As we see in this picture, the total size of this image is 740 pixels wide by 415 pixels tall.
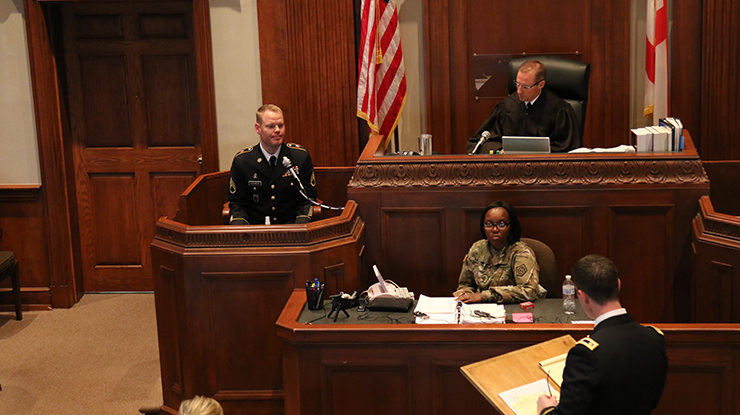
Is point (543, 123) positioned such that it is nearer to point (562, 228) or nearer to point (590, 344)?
point (562, 228)

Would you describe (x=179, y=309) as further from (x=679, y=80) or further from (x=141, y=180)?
(x=679, y=80)

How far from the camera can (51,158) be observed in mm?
5977

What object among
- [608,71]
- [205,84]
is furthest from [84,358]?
[608,71]

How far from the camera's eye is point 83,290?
21.2ft

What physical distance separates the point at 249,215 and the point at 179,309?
885mm

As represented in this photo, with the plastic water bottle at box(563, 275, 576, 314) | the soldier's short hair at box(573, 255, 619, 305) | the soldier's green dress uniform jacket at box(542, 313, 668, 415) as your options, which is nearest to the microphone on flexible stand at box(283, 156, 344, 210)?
the plastic water bottle at box(563, 275, 576, 314)

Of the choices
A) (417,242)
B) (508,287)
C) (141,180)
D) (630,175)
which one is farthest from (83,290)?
(630,175)

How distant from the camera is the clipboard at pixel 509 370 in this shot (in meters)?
2.59

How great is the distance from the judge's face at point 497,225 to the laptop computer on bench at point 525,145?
70 cm

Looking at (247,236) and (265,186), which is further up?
(265,186)

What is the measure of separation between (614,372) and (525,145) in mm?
2293

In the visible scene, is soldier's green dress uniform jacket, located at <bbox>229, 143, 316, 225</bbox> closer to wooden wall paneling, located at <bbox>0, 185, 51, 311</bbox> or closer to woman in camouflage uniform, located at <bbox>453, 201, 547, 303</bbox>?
woman in camouflage uniform, located at <bbox>453, 201, 547, 303</bbox>

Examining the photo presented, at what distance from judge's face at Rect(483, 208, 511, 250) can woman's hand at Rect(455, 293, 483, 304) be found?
0.30 meters

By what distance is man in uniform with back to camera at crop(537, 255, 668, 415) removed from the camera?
7.20 ft
